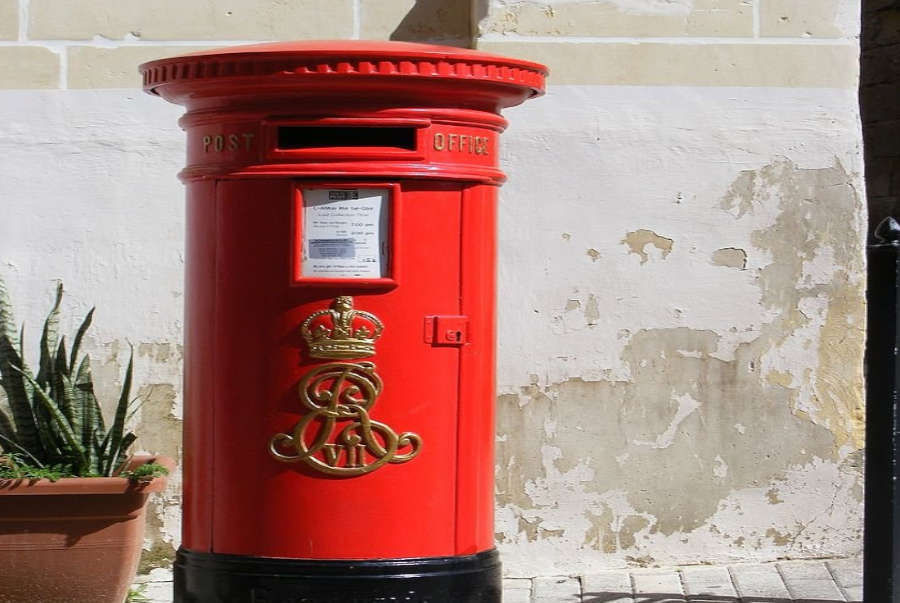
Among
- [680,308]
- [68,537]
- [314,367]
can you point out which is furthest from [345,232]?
[680,308]

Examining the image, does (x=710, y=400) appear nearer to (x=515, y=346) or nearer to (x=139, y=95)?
(x=515, y=346)

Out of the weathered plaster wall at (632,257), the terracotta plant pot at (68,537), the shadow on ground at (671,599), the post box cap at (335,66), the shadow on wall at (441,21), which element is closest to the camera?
the post box cap at (335,66)

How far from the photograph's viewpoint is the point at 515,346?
15.5ft

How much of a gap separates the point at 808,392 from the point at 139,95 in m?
2.43

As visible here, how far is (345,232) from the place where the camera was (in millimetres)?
3195

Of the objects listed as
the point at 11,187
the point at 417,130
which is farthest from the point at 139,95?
the point at 417,130

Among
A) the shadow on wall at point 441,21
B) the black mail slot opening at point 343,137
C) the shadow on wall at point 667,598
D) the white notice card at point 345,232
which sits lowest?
the shadow on wall at point 667,598

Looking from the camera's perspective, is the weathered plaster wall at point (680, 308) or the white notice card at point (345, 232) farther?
the weathered plaster wall at point (680, 308)

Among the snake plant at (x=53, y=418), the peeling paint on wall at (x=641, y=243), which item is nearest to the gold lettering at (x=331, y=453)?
the snake plant at (x=53, y=418)

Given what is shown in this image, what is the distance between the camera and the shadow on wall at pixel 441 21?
15.9ft

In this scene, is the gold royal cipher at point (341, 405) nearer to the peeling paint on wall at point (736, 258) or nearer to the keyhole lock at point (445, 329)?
the keyhole lock at point (445, 329)

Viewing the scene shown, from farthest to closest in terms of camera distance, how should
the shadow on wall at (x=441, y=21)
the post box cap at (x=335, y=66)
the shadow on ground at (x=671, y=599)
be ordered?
the shadow on wall at (x=441, y=21)
the shadow on ground at (x=671, y=599)
the post box cap at (x=335, y=66)

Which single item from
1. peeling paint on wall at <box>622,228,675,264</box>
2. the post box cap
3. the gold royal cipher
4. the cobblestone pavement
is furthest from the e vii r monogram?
peeling paint on wall at <box>622,228,675,264</box>

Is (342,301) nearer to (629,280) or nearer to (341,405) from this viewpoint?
(341,405)
